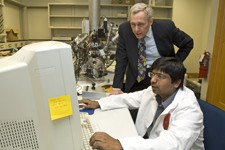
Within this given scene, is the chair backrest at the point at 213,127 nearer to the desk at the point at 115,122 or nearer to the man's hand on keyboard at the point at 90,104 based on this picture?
the desk at the point at 115,122

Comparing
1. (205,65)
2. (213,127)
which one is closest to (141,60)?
(213,127)

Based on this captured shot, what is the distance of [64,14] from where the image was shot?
5.38 metres

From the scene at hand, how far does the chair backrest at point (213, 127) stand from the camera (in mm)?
995

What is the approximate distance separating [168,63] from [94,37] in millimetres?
1264

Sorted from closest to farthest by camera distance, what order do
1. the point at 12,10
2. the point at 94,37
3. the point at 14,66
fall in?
the point at 14,66
the point at 94,37
the point at 12,10

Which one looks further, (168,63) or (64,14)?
(64,14)

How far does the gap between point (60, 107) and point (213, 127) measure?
0.79 m

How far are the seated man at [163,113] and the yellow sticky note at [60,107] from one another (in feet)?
0.82

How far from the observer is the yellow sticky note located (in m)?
0.70

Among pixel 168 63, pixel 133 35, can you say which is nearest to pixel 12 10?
pixel 133 35

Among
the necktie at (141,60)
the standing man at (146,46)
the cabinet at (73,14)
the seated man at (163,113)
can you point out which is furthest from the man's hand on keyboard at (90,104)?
the cabinet at (73,14)

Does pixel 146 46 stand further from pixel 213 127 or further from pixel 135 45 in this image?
pixel 213 127

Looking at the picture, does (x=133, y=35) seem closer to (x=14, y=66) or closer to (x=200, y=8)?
(x=14, y=66)

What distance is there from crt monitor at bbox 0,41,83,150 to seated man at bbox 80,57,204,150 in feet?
0.87
